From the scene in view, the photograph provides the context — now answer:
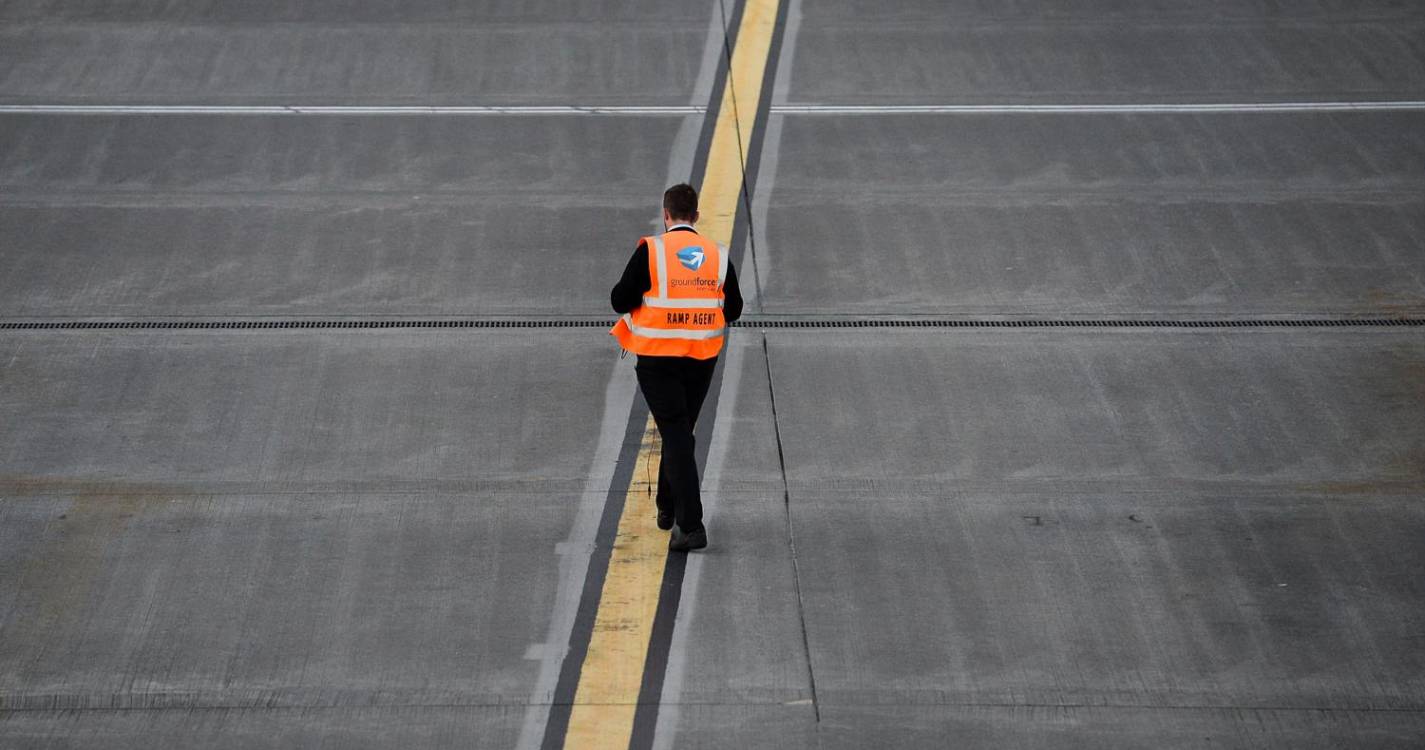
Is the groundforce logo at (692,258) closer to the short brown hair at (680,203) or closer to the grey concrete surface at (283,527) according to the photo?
the short brown hair at (680,203)

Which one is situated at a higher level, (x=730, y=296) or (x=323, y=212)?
(x=730, y=296)

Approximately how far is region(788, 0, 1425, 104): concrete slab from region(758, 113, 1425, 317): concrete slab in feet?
1.36

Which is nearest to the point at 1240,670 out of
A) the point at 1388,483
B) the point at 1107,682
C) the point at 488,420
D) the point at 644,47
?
the point at 1107,682

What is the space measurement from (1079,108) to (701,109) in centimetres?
259

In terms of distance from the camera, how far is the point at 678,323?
615 centimetres

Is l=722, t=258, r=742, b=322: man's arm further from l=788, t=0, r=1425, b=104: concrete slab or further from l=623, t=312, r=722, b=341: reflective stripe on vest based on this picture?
l=788, t=0, r=1425, b=104: concrete slab

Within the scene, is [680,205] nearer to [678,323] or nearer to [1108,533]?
[678,323]

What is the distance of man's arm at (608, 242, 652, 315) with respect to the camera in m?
6.07

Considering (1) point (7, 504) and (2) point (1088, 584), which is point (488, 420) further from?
(2) point (1088, 584)

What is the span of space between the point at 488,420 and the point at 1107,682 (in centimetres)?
313

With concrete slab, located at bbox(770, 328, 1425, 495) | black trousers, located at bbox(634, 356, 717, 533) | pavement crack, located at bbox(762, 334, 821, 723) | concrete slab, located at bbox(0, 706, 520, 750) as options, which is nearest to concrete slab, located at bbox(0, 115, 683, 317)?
pavement crack, located at bbox(762, 334, 821, 723)

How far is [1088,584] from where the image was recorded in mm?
6109

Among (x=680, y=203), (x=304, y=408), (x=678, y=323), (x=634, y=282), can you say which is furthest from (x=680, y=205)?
(x=304, y=408)

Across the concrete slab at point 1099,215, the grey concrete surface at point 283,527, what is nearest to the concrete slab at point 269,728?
the grey concrete surface at point 283,527
